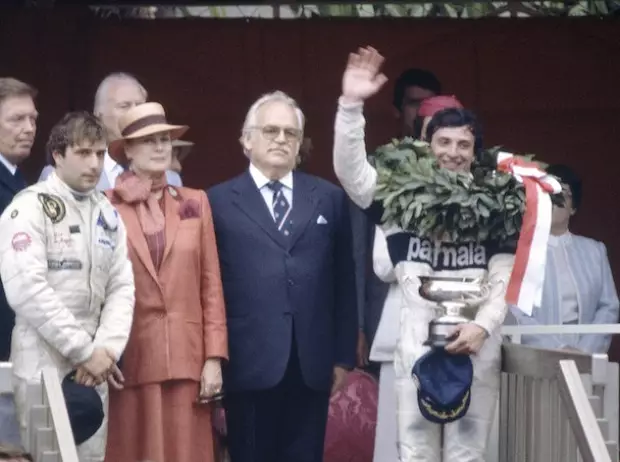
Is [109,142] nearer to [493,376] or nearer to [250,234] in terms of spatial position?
[250,234]

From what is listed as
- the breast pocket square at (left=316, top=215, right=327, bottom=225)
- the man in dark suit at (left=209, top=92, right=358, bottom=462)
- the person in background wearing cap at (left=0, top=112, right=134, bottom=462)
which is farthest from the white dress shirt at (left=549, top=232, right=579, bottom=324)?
the person in background wearing cap at (left=0, top=112, right=134, bottom=462)

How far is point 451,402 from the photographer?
7.30 m

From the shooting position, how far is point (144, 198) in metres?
7.63

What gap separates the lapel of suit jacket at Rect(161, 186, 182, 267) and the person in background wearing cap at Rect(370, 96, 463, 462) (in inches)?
34.1

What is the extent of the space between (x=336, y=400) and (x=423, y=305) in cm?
118

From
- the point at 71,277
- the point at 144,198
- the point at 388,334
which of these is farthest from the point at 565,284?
the point at 71,277

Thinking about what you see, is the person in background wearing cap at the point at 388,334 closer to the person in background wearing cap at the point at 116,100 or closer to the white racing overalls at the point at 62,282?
the person in background wearing cap at the point at 116,100

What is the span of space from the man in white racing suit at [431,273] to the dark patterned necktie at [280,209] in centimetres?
31

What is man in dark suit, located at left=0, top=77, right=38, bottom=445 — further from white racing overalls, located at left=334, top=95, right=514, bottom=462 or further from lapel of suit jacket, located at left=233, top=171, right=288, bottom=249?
white racing overalls, located at left=334, top=95, right=514, bottom=462

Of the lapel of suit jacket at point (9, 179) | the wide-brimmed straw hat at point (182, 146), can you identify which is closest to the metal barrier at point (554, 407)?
the wide-brimmed straw hat at point (182, 146)

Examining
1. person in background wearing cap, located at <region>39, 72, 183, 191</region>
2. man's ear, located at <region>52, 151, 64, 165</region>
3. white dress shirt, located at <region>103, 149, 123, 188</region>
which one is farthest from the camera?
person in background wearing cap, located at <region>39, 72, 183, 191</region>

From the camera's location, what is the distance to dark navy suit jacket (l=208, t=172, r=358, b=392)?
7.63m

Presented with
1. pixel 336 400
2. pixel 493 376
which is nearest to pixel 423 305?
pixel 493 376

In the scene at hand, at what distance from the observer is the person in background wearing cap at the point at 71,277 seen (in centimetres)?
704
